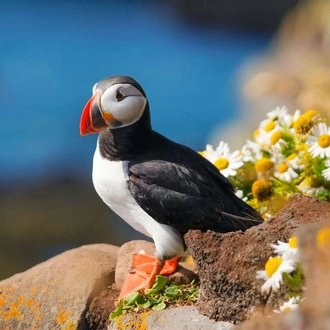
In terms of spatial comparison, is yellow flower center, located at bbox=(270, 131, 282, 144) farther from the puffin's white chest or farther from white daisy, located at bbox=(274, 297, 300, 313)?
white daisy, located at bbox=(274, 297, 300, 313)

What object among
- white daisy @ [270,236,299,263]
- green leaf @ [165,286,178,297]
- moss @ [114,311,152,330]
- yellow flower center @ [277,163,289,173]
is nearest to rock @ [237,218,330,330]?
white daisy @ [270,236,299,263]

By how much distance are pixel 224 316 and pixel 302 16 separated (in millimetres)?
4942

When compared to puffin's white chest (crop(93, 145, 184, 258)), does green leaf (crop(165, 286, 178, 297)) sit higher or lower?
lower

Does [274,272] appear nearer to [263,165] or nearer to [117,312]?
[117,312]

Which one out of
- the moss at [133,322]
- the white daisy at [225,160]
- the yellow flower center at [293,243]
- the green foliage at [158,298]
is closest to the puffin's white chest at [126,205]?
the green foliage at [158,298]

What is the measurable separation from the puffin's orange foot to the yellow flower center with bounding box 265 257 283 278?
0.75 metres

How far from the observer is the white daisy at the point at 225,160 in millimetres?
3609

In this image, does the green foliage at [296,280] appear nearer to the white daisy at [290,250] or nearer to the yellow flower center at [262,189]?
the white daisy at [290,250]

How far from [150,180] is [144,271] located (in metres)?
0.39

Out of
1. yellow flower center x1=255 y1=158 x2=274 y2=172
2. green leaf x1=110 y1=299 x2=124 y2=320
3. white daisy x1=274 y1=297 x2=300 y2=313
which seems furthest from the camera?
yellow flower center x1=255 y1=158 x2=274 y2=172

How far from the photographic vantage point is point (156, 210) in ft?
9.69

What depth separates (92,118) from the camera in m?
3.02

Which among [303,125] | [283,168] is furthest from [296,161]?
[303,125]

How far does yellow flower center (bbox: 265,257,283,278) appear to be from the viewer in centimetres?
231
